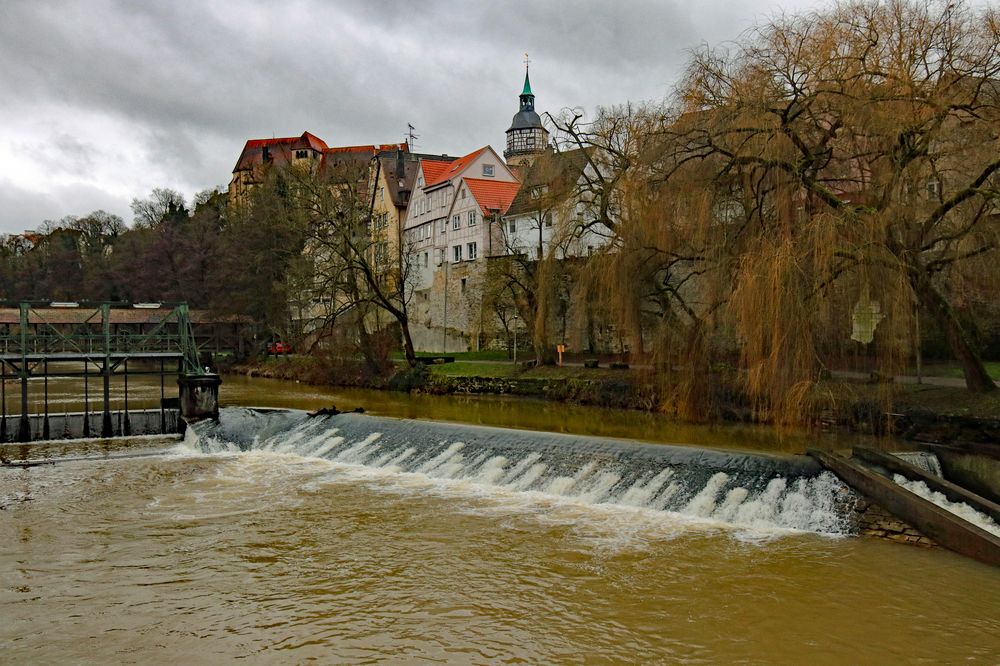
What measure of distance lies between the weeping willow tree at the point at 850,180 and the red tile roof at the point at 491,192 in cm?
2921

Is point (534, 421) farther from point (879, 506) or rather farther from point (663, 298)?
point (879, 506)

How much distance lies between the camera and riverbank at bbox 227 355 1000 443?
14.5m

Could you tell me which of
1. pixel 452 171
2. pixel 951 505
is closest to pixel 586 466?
pixel 951 505

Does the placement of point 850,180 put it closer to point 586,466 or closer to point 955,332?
point 955,332

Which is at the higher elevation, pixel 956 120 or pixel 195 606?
pixel 956 120

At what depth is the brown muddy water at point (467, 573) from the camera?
7.17 metres

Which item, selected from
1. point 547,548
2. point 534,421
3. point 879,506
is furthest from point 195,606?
point 534,421

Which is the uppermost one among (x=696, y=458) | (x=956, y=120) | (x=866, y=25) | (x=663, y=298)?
(x=866, y=25)

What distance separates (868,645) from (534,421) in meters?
13.7

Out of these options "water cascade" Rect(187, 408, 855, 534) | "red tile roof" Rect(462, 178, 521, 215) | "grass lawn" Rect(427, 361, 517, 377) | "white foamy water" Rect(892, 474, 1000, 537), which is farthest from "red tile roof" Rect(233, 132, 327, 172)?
"white foamy water" Rect(892, 474, 1000, 537)

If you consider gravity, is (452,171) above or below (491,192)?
above

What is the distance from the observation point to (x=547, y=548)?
986 cm

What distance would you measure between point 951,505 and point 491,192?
38.5m

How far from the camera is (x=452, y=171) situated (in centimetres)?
4941
